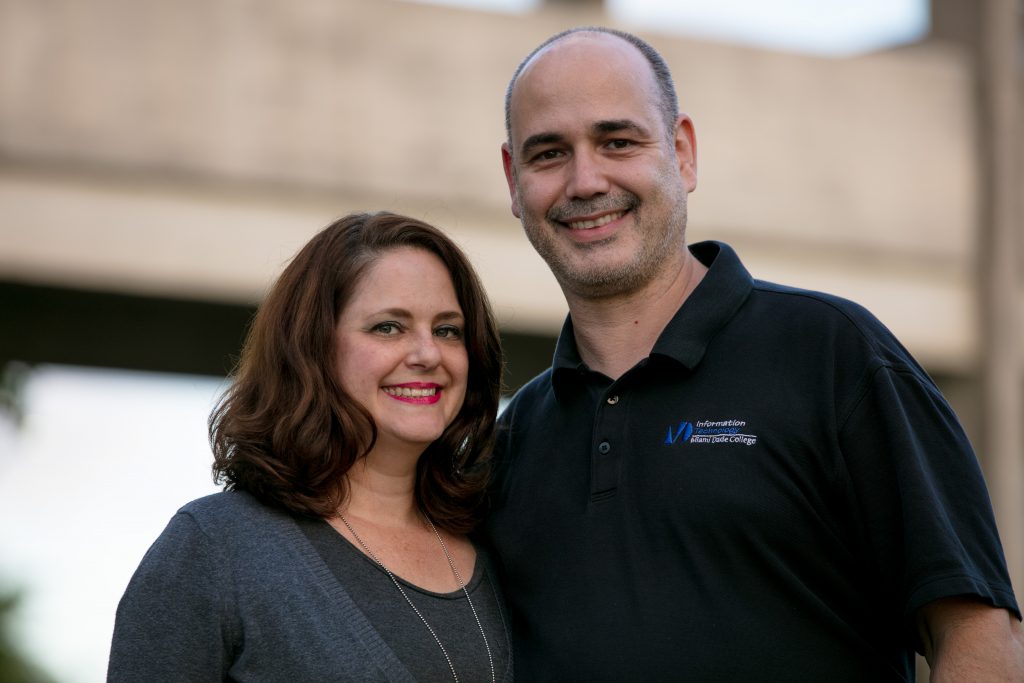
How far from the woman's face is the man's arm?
3.59ft

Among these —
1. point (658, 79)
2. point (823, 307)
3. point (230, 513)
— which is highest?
point (658, 79)

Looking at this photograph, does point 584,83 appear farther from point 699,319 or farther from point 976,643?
point 976,643

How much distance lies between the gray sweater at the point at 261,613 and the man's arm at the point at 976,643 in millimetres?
892

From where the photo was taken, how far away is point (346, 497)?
2848 mm

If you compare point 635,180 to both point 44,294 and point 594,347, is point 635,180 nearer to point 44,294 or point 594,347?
point 594,347

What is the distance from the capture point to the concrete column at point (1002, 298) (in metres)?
8.02

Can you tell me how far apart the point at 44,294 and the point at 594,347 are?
15.9 feet

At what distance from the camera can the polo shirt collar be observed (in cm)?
271

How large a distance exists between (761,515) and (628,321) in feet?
1.89

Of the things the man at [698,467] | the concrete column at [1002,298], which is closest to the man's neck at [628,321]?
the man at [698,467]

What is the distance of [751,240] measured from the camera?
7.72 metres

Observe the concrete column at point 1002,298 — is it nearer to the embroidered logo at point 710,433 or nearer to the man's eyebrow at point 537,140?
the man's eyebrow at point 537,140

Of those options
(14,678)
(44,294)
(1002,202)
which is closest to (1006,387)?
(1002,202)

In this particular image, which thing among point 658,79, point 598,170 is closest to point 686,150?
point 658,79
